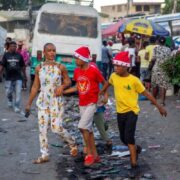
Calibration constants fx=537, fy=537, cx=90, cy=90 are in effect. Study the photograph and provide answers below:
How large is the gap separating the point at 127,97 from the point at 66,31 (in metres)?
9.64

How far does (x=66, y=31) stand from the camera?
53.2 ft

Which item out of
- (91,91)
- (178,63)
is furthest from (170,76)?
(91,91)

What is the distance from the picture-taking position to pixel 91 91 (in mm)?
7098

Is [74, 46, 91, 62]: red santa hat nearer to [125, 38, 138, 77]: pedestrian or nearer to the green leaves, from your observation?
the green leaves

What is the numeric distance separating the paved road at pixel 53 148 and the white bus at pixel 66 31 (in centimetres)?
347

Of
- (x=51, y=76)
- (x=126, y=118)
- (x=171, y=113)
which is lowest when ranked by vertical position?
(x=171, y=113)

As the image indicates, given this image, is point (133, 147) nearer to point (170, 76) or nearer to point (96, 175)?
point (96, 175)

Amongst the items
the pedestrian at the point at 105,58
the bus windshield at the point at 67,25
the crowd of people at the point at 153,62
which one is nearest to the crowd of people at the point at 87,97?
the crowd of people at the point at 153,62

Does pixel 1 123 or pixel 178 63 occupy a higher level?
pixel 178 63

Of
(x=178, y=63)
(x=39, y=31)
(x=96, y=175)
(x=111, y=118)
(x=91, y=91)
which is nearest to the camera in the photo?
(x=96, y=175)

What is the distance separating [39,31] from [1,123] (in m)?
6.00

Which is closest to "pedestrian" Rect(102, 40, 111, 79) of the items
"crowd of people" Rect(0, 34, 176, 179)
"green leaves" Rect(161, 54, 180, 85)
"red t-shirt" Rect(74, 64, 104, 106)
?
"green leaves" Rect(161, 54, 180, 85)

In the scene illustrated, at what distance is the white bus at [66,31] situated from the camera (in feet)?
51.3

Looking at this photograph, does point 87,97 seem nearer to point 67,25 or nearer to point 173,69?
point 173,69
